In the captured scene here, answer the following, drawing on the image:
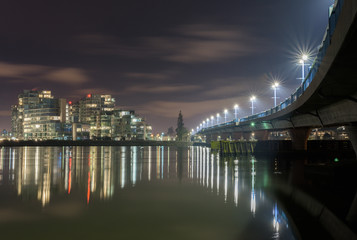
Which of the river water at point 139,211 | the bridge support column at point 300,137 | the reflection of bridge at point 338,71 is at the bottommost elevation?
the river water at point 139,211

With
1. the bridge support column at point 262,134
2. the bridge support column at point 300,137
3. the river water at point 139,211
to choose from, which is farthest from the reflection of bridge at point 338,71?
the bridge support column at point 262,134

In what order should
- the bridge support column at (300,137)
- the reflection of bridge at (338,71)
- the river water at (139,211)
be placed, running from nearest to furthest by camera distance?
the reflection of bridge at (338,71)
the river water at (139,211)
the bridge support column at (300,137)

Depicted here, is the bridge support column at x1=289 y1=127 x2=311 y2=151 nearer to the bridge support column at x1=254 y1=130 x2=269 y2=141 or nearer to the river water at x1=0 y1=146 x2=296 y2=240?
the bridge support column at x1=254 y1=130 x2=269 y2=141

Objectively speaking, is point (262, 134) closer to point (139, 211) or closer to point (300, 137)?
point (300, 137)

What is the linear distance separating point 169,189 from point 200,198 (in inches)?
152

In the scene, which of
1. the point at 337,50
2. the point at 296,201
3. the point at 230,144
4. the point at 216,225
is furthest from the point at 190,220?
the point at 230,144

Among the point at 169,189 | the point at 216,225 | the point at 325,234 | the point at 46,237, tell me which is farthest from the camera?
the point at 169,189

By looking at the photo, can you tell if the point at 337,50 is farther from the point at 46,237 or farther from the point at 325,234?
the point at 46,237

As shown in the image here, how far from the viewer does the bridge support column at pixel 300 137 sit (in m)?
62.6

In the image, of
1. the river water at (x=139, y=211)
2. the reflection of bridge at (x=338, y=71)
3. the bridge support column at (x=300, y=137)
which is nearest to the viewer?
the reflection of bridge at (x=338, y=71)

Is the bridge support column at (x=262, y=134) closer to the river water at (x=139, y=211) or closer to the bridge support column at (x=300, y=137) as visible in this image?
the bridge support column at (x=300, y=137)

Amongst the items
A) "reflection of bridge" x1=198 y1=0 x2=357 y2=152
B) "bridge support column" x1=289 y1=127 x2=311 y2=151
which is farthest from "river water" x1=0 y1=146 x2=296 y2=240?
"bridge support column" x1=289 y1=127 x2=311 y2=151

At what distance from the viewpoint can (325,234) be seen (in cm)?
1262

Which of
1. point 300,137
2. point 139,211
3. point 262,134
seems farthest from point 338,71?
point 262,134
